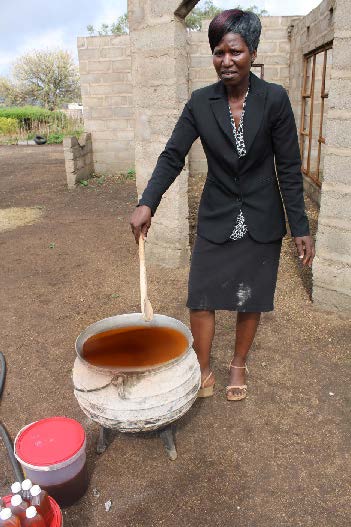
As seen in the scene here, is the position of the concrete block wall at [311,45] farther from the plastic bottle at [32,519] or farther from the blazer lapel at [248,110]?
the plastic bottle at [32,519]

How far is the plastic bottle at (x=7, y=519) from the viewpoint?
1649mm

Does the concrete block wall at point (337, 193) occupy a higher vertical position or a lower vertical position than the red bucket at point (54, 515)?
higher

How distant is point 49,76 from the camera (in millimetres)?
36531

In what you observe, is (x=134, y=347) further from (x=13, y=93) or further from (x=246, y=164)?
(x=13, y=93)

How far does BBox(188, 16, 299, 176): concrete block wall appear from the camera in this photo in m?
9.30

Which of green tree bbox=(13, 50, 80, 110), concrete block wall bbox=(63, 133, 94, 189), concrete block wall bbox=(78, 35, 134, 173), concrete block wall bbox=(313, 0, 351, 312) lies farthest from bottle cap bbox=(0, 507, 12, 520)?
green tree bbox=(13, 50, 80, 110)

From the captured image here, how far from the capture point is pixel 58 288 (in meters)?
4.95

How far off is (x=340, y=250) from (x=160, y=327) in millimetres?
2180

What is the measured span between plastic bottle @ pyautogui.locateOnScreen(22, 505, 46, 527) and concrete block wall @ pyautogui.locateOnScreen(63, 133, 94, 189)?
8.50 meters

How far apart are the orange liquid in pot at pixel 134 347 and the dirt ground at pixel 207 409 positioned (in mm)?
712

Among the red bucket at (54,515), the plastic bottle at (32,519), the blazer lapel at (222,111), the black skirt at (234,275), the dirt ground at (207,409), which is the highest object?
the blazer lapel at (222,111)

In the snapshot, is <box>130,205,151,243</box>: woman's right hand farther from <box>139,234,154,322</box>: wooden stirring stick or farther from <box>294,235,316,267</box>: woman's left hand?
<box>294,235,316,267</box>: woman's left hand

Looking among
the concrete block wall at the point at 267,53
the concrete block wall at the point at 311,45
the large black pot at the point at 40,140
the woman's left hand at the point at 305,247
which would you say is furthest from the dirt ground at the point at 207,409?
the large black pot at the point at 40,140

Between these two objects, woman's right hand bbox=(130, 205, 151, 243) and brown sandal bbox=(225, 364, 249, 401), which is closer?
woman's right hand bbox=(130, 205, 151, 243)
